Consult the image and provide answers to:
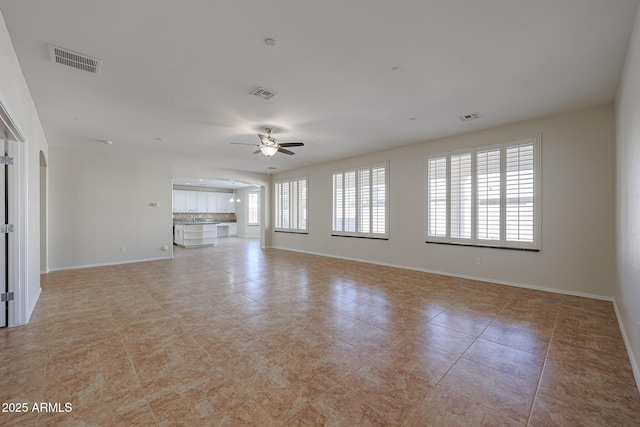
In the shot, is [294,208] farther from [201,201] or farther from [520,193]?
[201,201]

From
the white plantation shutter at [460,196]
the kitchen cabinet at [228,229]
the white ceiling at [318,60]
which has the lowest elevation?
the kitchen cabinet at [228,229]

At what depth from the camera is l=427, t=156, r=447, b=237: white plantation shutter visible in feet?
18.5

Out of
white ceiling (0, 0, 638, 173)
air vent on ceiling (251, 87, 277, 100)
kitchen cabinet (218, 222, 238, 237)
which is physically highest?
white ceiling (0, 0, 638, 173)

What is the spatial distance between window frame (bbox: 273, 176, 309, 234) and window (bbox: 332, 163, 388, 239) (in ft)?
4.38

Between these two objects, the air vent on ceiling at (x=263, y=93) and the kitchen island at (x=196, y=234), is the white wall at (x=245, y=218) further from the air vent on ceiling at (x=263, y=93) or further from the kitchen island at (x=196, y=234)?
the air vent on ceiling at (x=263, y=93)

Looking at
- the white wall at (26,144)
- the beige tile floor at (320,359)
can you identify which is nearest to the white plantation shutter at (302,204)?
the beige tile floor at (320,359)

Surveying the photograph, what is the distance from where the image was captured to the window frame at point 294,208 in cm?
909

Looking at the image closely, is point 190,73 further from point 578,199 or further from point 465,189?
point 578,199

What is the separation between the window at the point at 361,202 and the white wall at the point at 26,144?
6.13 metres

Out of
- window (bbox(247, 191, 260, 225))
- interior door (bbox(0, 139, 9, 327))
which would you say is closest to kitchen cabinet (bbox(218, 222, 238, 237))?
window (bbox(247, 191, 260, 225))

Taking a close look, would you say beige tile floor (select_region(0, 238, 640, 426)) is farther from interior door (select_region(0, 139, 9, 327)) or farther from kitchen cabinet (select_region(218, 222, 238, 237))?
kitchen cabinet (select_region(218, 222, 238, 237))

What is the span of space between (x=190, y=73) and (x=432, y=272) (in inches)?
218

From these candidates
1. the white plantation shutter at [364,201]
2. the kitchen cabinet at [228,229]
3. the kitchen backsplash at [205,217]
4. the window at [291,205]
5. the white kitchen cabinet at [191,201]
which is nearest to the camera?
the white plantation shutter at [364,201]

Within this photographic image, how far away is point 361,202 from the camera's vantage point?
7.33 metres
